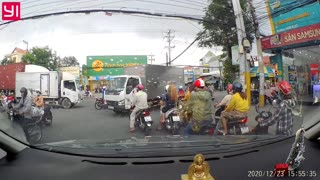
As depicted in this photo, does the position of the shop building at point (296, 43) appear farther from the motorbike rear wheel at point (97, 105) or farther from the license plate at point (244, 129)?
the motorbike rear wheel at point (97, 105)

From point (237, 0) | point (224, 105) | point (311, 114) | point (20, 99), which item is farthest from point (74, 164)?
point (311, 114)

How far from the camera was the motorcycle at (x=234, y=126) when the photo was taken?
191 cm

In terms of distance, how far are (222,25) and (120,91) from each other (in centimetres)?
64

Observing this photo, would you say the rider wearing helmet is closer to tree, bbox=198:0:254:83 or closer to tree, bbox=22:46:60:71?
tree, bbox=198:0:254:83

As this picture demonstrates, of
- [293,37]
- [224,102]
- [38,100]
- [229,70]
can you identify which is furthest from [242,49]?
[38,100]

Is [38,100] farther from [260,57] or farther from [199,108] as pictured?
[260,57]

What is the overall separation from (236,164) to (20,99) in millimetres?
1060

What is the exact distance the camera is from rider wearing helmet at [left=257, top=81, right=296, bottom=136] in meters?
1.86

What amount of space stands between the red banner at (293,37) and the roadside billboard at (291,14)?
0.02 meters

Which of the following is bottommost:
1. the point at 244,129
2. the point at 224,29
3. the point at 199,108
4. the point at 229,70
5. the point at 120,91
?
the point at 244,129

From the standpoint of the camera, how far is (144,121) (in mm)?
1770

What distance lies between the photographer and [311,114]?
1829mm

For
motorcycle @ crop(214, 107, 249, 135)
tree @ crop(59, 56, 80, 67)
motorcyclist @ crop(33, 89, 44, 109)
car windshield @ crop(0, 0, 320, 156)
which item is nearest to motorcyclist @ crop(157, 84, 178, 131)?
car windshield @ crop(0, 0, 320, 156)

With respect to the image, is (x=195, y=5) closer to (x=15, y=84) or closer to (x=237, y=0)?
(x=237, y=0)
